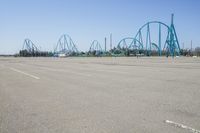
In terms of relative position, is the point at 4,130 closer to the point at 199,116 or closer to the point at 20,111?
the point at 20,111

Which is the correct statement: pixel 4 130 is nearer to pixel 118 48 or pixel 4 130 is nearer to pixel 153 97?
pixel 153 97

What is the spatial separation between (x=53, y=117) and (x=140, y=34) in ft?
391

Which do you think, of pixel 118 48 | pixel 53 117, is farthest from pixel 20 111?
pixel 118 48

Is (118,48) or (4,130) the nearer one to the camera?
(4,130)

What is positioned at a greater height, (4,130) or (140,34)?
(140,34)

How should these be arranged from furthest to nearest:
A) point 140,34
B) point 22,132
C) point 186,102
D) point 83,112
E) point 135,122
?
point 140,34 → point 186,102 → point 83,112 → point 135,122 → point 22,132

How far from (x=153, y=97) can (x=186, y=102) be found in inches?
48.8

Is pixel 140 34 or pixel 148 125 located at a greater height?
pixel 140 34

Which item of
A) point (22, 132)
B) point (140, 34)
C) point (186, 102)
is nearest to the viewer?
point (22, 132)

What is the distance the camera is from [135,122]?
19.0 feet

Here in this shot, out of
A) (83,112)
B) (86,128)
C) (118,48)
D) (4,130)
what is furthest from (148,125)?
(118,48)

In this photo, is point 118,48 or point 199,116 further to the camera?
point 118,48

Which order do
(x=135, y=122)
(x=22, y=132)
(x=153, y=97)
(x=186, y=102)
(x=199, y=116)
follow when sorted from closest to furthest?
1. (x=22, y=132)
2. (x=135, y=122)
3. (x=199, y=116)
4. (x=186, y=102)
5. (x=153, y=97)

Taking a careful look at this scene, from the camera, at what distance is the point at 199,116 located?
619cm
